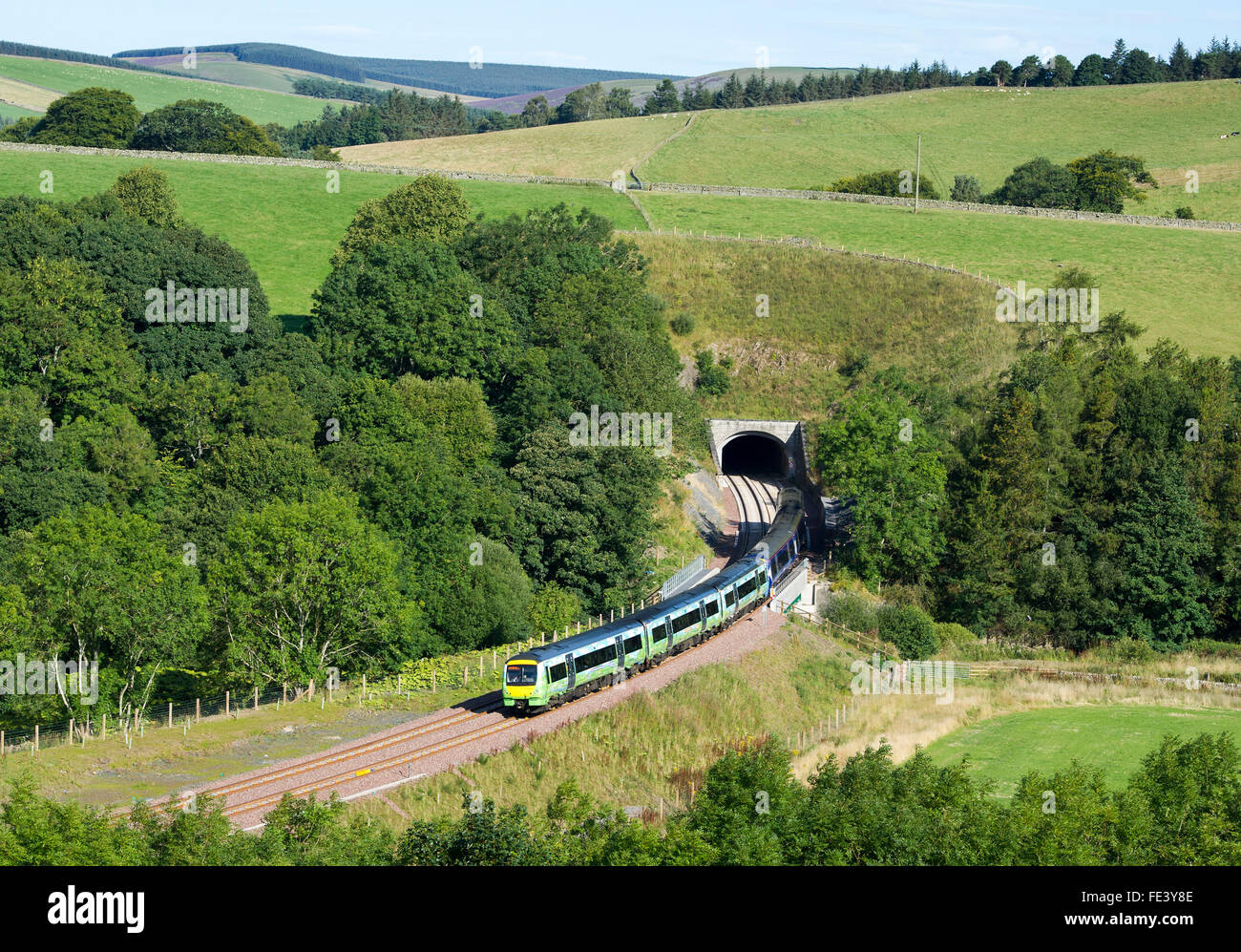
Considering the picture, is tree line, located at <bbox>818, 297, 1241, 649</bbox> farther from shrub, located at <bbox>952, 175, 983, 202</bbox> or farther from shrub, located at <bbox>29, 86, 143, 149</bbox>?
shrub, located at <bbox>29, 86, 143, 149</bbox>

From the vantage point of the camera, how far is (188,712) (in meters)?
51.2

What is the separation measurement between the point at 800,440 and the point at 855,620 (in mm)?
27971

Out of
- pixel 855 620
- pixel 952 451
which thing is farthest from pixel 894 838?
pixel 952 451

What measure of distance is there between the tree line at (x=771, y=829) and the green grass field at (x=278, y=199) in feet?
245

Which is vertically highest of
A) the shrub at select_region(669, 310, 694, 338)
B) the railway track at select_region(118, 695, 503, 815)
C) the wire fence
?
the shrub at select_region(669, 310, 694, 338)

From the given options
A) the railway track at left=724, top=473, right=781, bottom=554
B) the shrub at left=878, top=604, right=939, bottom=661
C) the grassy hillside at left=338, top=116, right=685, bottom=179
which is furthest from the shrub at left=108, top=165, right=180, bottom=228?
the shrub at left=878, top=604, right=939, bottom=661

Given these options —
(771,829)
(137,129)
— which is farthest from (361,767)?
(137,129)

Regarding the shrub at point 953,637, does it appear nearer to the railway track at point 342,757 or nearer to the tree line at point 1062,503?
the tree line at point 1062,503

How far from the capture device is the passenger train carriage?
47656 millimetres

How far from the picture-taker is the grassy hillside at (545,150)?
535ft

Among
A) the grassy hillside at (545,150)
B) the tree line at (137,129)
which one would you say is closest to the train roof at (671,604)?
the grassy hillside at (545,150)

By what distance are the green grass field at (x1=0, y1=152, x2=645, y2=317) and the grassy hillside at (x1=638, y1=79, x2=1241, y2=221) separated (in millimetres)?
28110

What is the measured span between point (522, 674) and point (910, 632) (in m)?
30.8
